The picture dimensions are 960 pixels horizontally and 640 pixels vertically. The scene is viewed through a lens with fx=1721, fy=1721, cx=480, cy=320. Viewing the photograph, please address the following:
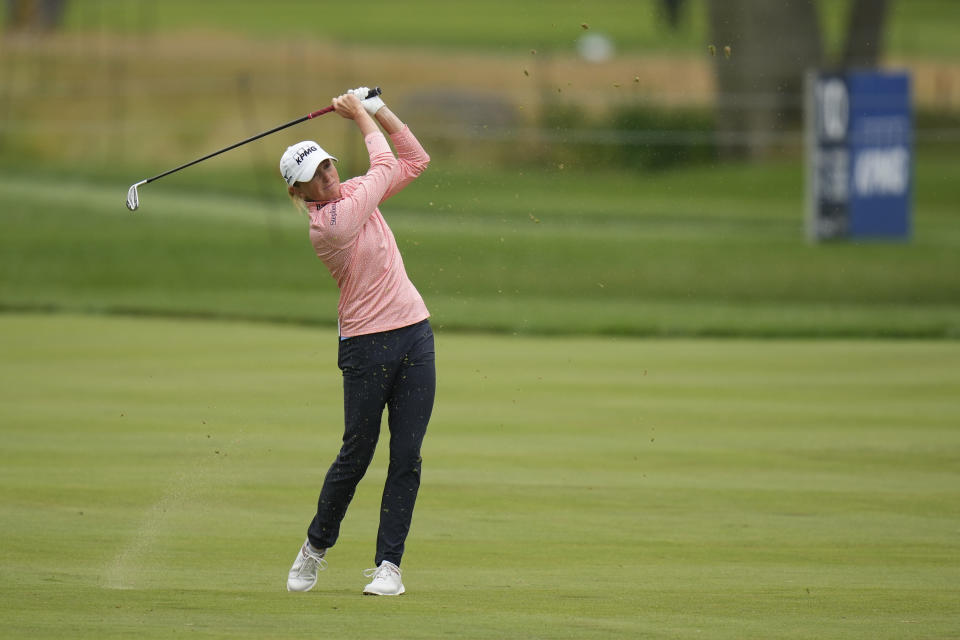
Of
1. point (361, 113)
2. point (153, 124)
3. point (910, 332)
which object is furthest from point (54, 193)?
point (361, 113)

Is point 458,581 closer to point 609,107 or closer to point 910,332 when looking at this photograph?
point 910,332

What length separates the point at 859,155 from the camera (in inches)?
1054

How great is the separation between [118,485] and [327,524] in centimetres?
253

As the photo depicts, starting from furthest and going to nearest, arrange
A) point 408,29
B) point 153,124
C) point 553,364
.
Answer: point 408,29
point 153,124
point 553,364

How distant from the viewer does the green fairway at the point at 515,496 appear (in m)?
6.82

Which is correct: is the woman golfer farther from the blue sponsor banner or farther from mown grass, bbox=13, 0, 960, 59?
mown grass, bbox=13, 0, 960, 59

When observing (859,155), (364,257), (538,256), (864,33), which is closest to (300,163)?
(364,257)

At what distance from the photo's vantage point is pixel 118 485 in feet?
31.0

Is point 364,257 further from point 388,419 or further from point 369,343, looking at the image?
point 388,419

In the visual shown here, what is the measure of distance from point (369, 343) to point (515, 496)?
2490 mm

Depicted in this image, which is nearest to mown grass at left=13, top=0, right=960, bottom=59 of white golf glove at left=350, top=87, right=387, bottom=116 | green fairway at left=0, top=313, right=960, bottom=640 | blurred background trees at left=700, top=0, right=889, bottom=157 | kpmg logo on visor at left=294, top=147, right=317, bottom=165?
blurred background trees at left=700, top=0, right=889, bottom=157

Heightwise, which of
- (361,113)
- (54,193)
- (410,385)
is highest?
(361,113)

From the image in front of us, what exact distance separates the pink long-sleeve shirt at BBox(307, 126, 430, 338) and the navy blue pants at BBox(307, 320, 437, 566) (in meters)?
0.07

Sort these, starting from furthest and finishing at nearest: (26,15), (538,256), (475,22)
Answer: (475,22)
(26,15)
(538,256)
